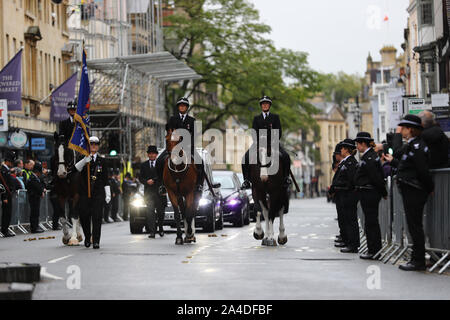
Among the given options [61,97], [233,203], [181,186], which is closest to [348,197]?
[181,186]

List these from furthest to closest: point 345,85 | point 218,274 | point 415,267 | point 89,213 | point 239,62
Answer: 1. point 345,85
2. point 239,62
3. point 89,213
4. point 415,267
5. point 218,274

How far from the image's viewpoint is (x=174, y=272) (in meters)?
13.9

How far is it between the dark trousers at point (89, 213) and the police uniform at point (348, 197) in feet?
13.7

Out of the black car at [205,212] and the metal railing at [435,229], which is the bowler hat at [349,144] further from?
the black car at [205,212]

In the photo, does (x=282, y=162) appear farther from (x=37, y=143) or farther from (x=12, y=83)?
(x=37, y=143)

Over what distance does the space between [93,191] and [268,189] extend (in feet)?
10.3

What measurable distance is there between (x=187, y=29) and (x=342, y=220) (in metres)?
45.5

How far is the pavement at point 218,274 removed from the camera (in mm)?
11375

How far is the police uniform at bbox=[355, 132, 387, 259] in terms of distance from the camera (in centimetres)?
1681

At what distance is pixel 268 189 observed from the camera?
66.5ft

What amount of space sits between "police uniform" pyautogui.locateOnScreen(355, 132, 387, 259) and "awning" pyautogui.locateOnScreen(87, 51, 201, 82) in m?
31.2

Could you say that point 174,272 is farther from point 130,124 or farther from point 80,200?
point 130,124

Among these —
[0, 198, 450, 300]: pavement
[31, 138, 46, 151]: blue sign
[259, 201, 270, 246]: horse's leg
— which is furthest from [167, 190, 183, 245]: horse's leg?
[31, 138, 46, 151]: blue sign

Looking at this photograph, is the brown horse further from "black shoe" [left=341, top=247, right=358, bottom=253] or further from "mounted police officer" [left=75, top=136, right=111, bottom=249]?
"black shoe" [left=341, top=247, right=358, bottom=253]
